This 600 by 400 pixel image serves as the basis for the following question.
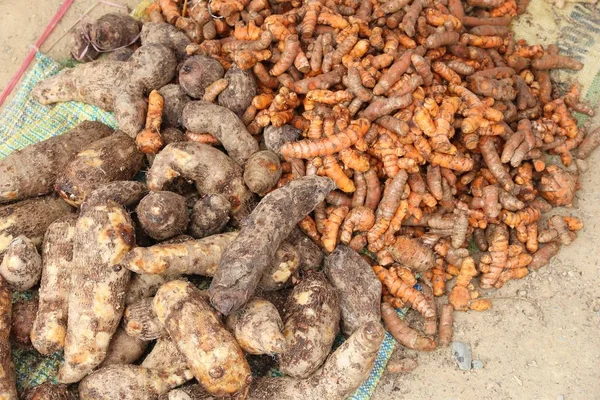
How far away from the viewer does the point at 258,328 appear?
9.37ft

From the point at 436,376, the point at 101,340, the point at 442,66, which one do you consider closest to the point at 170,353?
the point at 101,340

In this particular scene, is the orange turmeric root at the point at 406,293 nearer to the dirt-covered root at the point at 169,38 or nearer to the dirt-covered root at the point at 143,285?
the dirt-covered root at the point at 143,285

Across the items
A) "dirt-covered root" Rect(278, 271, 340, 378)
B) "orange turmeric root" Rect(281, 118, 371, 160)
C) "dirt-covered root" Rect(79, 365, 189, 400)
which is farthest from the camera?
"orange turmeric root" Rect(281, 118, 371, 160)

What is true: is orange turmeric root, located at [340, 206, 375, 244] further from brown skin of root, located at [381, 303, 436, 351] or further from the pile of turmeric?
brown skin of root, located at [381, 303, 436, 351]

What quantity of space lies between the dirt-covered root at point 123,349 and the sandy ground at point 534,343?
1.41 m

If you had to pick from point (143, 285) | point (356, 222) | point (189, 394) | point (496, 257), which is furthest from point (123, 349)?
point (496, 257)

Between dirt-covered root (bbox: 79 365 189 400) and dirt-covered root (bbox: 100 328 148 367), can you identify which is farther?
dirt-covered root (bbox: 100 328 148 367)

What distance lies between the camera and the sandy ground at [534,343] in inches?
128

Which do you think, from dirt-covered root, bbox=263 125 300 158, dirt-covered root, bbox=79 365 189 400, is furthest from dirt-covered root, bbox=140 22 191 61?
dirt-covered root, bbox=79 365 189 400

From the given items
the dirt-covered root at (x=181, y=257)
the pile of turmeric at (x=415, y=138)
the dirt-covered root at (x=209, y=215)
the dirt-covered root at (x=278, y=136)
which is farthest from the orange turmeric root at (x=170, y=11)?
the dirt-covered root at (x=181, y=257)

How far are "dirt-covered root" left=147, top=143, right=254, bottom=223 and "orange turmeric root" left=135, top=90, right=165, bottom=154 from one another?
0.18 meters

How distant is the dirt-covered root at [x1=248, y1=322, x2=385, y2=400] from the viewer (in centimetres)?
290

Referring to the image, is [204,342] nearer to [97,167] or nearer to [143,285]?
[143,285]

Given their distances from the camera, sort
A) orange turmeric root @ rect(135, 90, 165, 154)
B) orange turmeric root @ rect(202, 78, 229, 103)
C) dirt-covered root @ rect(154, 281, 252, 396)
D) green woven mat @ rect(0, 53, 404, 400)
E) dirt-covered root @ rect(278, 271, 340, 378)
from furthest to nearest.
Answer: green woven mat @ rect(0, 53, 404, 400) < orange turmeric root @ rect(202, 78, 229, 103) < orange turmeric root @ rect(135, 90, 165, 154) < dirt-covered root @ rect(278, 271, 340, 378) < dirt-covered root @ rect(154, 281, 252, 396)
